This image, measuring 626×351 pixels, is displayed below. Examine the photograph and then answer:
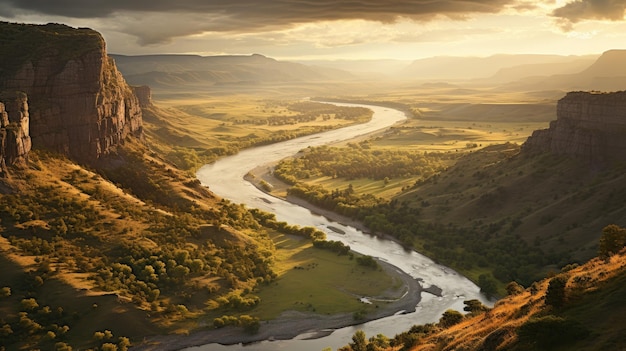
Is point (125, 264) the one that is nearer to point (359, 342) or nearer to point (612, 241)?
point (359, 342)

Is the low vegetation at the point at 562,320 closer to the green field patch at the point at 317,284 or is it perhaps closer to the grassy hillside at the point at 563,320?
the grassy hillside at the point at 563,320

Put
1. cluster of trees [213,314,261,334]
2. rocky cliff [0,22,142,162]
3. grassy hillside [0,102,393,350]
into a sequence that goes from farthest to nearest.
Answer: rocky cliff [0,22,142,162] < cluster of trees [213,314,261,334] < grassy hillside [0,102,393,350]

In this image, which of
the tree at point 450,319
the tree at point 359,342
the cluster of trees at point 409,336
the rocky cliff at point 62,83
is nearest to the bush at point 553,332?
the cluster of trees at point 409,336

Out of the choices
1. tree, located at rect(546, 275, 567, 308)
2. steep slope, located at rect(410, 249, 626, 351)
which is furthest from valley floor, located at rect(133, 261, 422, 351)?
tree, located at rect(546, 275, 567, 308)

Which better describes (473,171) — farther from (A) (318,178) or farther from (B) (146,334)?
(B) (146,334)

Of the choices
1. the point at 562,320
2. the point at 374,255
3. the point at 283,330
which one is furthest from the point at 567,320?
the point at 374,255

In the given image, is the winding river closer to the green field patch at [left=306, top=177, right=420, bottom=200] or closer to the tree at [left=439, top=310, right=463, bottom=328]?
the tree at [left=439, top=310, right=463, bottom=328]

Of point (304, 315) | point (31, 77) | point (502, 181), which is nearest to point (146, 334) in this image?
point (304, 315)
